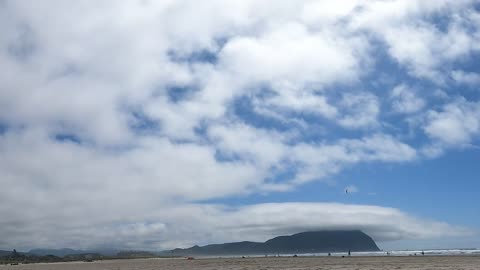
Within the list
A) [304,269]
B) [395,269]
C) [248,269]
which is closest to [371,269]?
[395,269]

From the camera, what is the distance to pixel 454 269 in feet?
181

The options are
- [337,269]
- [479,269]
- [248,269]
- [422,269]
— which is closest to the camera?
[479,269]

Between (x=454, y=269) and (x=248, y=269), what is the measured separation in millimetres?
27699

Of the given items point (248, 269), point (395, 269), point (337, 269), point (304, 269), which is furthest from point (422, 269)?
point (248, 269)

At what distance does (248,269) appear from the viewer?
67750 mm

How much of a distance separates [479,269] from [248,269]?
1198 inches

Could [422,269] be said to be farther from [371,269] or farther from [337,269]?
[337,269]

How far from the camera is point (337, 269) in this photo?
6262 cm

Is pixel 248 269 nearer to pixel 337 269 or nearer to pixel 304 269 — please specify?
pixel 304 269

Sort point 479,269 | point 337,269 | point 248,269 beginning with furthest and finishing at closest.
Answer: point 248,269, point 337,269, point 479,269

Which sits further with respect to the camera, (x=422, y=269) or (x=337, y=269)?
(x=337, y=269)

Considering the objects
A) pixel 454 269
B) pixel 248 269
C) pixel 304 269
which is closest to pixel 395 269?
pixel 454 269

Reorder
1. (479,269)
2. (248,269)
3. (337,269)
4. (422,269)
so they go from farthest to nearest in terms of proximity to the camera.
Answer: (248,269), (337,269), (422,269), (479,269)

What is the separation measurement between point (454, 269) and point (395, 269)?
6964mm
